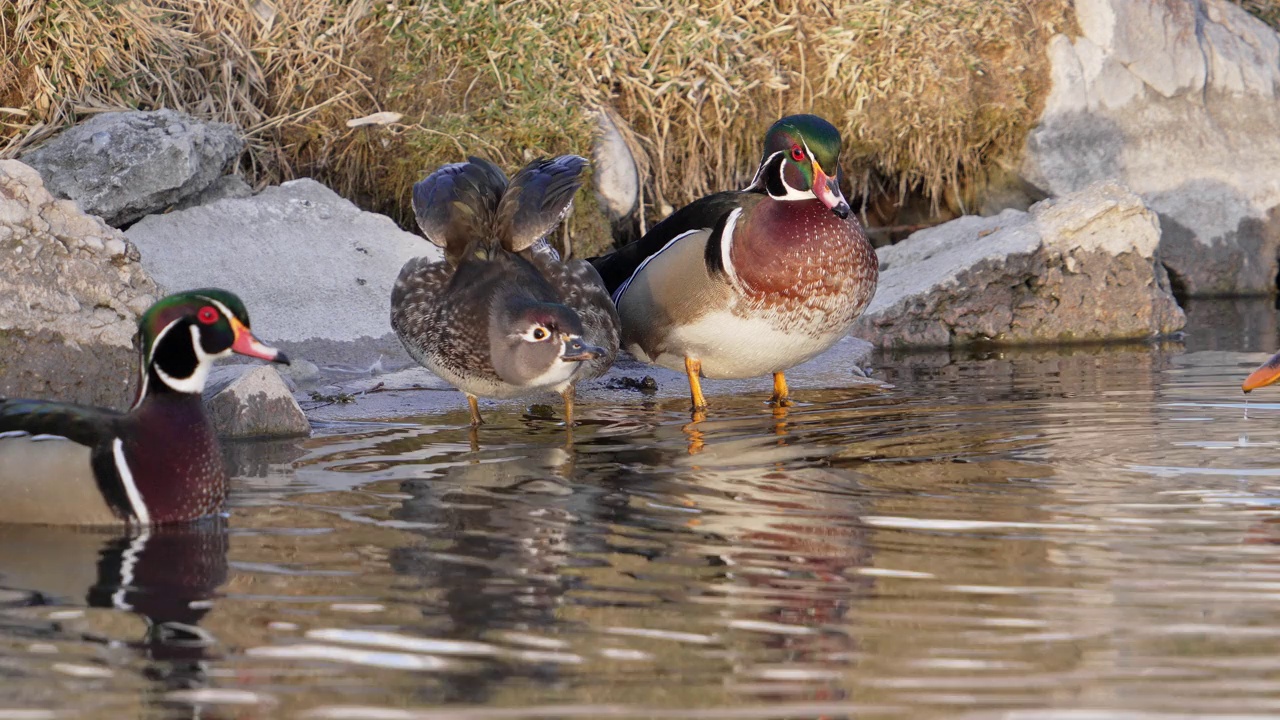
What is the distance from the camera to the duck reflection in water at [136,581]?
3.20 metres

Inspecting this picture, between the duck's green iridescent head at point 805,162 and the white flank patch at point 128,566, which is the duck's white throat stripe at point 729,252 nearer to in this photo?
the duck's green iridescent head at point 805,162

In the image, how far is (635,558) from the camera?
392 centimetres

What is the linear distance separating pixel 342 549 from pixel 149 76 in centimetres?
476

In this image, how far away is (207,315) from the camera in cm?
452

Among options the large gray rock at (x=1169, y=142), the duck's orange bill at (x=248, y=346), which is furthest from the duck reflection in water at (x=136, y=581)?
the large gray rock at (x=1169, y=142)

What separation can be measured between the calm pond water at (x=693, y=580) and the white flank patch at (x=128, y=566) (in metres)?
0.01

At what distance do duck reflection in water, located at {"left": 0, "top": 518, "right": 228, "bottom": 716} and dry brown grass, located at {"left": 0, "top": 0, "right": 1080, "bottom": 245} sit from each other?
389 cm

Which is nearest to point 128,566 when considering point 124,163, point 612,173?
point 124,163

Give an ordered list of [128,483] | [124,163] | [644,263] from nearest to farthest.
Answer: [128,483], [644,263], [124,163]

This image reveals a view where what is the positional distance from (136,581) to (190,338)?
93 centimetres

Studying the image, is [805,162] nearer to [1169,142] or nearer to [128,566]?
[128,566]

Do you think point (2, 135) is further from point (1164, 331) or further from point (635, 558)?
point (1164, 331)

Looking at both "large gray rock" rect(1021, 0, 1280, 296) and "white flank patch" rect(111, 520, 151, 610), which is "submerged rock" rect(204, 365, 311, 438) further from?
"large gray rock" rect(1021, 0, 1280, 296)

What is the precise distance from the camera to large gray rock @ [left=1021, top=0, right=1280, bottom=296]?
32.8ft
